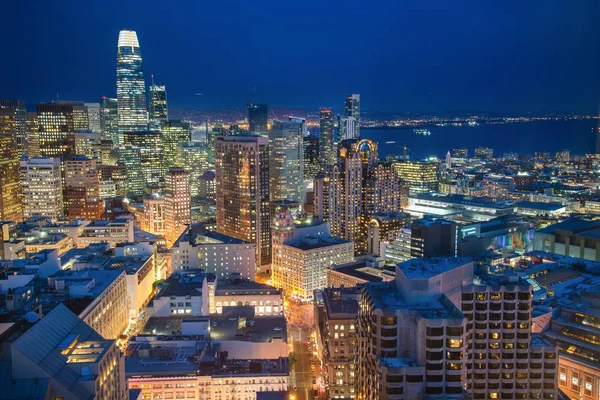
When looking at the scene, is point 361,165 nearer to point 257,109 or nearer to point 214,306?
point 214,306

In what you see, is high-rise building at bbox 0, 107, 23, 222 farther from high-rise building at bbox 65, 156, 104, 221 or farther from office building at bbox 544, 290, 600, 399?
office building at bbox 544, 290, 600, 399

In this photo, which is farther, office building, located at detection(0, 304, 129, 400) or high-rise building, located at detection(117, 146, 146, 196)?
high-rise building, located at detection(117, 146, 146, 196)

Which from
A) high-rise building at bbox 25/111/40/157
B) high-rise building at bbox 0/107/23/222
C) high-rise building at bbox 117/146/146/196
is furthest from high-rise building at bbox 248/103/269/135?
high-rise building at bbox 0/107/23/222

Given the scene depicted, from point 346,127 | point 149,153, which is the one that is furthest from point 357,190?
point 346,127

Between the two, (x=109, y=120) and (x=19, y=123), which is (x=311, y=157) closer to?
(x=19, y=123)

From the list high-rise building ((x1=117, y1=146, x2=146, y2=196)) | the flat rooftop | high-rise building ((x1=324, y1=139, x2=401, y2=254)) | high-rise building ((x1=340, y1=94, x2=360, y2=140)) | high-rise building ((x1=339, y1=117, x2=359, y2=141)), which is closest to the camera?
the flat rooftop

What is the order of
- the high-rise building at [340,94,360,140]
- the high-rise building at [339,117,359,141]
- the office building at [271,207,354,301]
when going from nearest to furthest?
the office building at [271,207,354,301], the high-rise building at [339,117,359,141], the high-rise building at [340,94,360,140]

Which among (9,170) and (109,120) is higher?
(109,120)

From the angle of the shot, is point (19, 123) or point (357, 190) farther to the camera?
point (19, 123)
